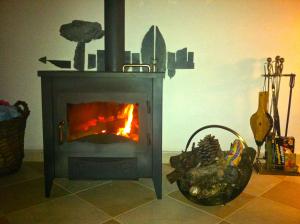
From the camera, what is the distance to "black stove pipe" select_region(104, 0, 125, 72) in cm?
172

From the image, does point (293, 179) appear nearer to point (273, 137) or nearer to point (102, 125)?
point (273, 137)

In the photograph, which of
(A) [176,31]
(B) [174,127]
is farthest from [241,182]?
(A) [176,31]

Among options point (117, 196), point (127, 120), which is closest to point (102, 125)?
point (127, 120)

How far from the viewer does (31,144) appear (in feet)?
7.54

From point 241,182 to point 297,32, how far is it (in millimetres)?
1363

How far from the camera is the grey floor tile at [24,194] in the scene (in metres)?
1.52

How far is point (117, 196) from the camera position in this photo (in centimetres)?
165

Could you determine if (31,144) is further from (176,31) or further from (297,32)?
(297,32)

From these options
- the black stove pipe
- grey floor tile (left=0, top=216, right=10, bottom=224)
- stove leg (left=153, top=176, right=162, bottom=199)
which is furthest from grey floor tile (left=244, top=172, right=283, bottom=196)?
grey floor tile (left=0, top=216, right=10, bottom=224)

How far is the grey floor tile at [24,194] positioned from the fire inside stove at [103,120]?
1.26ft

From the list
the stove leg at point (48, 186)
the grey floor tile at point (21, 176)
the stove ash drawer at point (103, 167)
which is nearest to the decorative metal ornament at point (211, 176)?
the stove ash drawer at point (103, 167)

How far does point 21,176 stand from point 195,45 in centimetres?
160

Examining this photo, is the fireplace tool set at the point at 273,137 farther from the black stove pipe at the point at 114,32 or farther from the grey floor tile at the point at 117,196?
the black stove pipe at the point at 114,32

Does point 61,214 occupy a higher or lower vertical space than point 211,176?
lower
